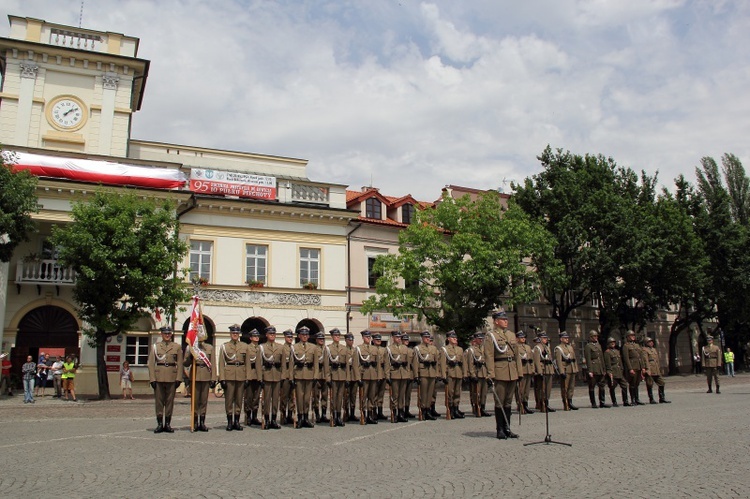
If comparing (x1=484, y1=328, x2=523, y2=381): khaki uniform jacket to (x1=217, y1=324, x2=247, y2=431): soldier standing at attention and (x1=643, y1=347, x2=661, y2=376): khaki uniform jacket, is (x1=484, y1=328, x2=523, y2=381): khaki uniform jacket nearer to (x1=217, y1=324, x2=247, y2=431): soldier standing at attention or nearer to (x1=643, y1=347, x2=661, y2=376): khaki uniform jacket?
(x1=217, y1=324, x2=247, y2=431): soldier standing at attention

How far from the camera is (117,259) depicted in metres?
24.1

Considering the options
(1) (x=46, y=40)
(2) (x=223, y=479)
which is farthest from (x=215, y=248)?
(2) (x=223, y=479)

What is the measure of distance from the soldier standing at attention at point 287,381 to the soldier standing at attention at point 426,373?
309 centimetres

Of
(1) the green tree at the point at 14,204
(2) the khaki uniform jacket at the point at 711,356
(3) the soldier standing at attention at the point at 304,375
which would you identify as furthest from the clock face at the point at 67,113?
(2) the khaki uniform jacket at the point at 711,356

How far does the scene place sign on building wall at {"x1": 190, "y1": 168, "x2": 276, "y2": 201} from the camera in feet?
99.1

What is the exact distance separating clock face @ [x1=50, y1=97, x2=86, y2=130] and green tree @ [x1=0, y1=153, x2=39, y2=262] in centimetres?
666

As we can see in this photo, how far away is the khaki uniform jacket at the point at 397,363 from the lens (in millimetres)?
15742

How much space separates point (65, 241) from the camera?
24.1 m

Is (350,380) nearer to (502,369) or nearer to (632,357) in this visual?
(502,369)

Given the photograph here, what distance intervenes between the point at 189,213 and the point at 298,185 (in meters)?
5.62

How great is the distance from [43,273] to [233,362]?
17.2 metres

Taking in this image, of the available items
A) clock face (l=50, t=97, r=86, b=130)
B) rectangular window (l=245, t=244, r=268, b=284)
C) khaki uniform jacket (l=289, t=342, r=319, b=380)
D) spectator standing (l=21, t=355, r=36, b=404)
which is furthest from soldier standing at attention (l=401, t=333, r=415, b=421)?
clock face (l=50, t=97, r=86, b=130)

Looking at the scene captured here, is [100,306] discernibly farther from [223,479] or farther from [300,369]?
[223,479]

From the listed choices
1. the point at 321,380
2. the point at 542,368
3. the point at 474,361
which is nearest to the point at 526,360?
the point at 474,361
